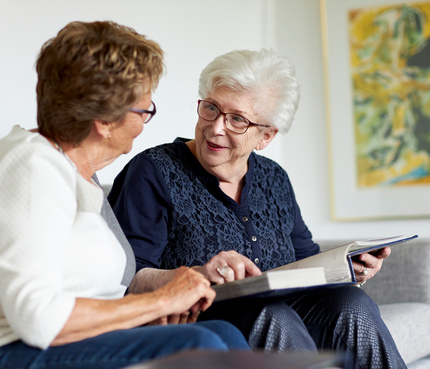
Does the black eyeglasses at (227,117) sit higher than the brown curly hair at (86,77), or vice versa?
the brown curly hair at (86,77)

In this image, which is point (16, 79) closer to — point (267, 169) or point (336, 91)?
point (267, 169)

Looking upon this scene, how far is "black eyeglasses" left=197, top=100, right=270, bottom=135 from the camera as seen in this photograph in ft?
6.07

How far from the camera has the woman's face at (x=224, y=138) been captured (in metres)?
1.84

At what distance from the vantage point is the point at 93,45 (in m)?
1.19

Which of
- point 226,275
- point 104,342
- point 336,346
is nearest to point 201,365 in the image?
Result: point 104,342

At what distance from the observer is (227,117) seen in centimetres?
185

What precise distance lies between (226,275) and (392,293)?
1.29m

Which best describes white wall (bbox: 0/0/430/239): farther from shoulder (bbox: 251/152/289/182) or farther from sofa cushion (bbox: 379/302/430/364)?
sofa cushion (bbox: 379/302/430/364)

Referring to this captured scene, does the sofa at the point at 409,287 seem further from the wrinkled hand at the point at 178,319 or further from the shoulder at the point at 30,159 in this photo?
the shoulder at the point at 30,159

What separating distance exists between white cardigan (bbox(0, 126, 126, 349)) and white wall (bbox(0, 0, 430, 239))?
0.88 meters

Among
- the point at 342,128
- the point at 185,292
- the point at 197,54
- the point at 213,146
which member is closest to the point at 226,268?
the point at 185,292

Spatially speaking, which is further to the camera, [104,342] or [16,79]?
[16,79]

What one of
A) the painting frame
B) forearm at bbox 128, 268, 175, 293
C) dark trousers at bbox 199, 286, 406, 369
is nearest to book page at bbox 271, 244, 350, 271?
dark trousers at bbox 199, 286, 406, 369

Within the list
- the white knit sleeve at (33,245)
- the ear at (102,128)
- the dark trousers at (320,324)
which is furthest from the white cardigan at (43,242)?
the dark trousers at (320,324)
